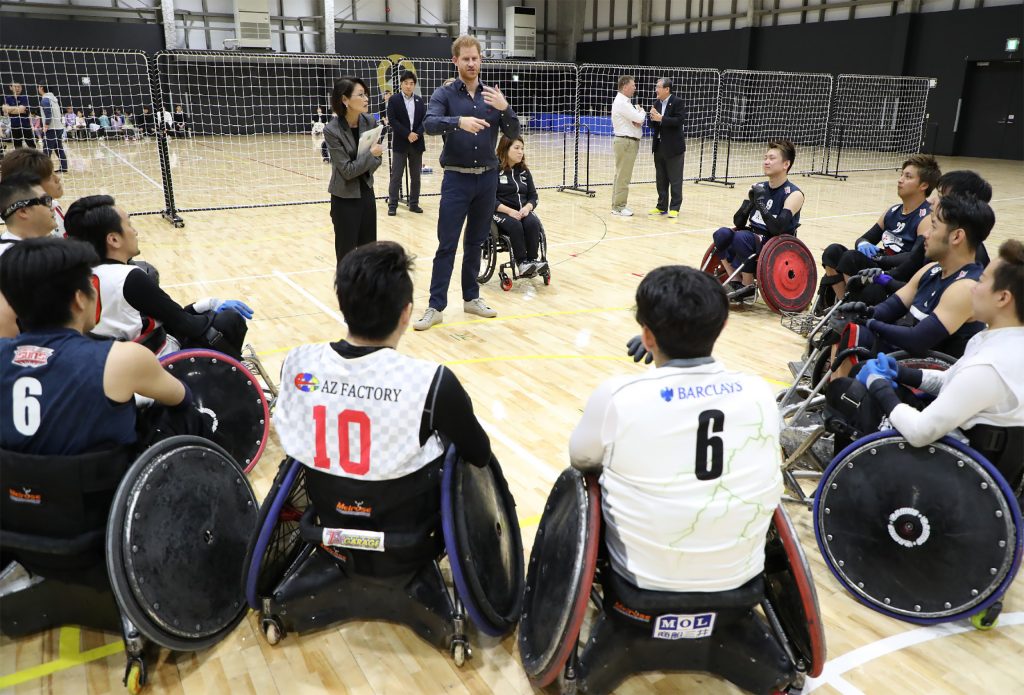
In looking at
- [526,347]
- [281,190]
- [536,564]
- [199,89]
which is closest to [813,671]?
[536,564]

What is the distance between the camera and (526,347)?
17.7 feet

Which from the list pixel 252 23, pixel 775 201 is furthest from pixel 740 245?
pixel 252 23

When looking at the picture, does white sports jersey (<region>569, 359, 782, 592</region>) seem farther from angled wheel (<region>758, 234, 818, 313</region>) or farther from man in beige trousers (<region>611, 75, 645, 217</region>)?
man in beige trousers (<region>611, 75, 645, 217</region>)

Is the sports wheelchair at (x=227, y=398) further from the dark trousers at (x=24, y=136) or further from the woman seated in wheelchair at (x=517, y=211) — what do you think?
the dark trousers at (x=24, y=136)

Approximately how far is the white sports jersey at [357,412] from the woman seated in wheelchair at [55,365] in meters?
0.53

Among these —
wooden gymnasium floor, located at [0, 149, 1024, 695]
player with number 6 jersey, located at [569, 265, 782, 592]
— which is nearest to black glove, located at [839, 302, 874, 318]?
wooden gymnasium floor, located at [0, 149, 1024, 695]

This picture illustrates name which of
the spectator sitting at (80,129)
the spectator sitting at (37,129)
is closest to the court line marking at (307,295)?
the spectator sitting at (37,129)

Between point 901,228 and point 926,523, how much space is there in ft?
10.3

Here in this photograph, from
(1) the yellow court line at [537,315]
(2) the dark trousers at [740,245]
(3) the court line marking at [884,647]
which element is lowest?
(3) the court line marking at [884,647]

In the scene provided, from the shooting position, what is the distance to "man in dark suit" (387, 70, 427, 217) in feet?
33.6

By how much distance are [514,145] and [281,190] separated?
7.54 metres

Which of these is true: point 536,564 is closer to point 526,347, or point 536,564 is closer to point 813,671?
point 813,671

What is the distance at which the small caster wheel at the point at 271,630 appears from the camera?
246 cm

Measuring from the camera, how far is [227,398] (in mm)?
3361
